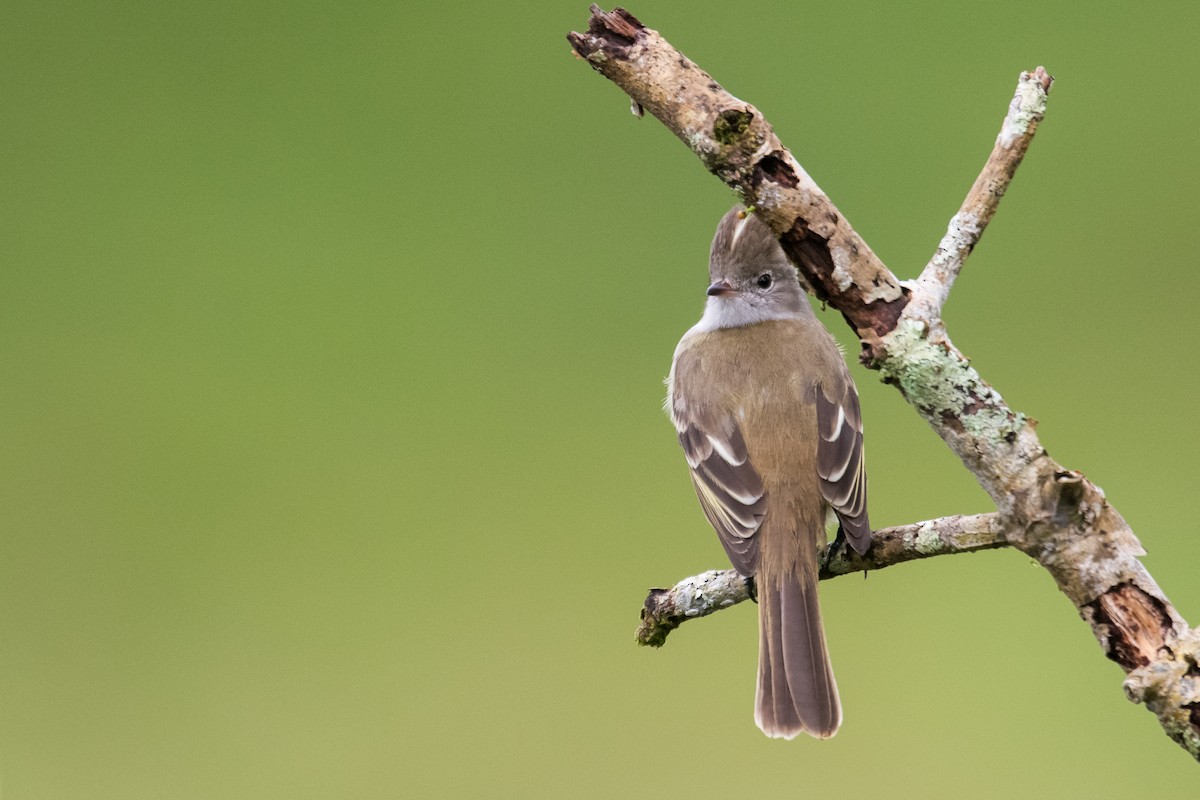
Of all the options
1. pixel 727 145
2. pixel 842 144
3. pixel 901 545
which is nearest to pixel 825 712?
pixel 901 545

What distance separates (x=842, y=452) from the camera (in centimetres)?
247

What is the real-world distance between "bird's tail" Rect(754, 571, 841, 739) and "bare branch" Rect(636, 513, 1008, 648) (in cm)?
8

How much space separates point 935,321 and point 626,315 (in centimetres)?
298

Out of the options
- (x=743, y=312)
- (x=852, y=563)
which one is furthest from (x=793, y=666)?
(x=743, y=312)

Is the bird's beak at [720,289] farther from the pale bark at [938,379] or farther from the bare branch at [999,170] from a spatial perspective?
the pale bark at [938,379]

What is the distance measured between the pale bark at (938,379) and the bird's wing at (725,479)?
0.93m

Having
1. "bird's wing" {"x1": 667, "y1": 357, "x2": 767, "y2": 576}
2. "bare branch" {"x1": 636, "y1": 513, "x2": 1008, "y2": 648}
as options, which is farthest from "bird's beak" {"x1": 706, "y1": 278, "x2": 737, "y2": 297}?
"bare branch" {"x1": 636, "y1": 513, "x2": 1008, "y2": 648}

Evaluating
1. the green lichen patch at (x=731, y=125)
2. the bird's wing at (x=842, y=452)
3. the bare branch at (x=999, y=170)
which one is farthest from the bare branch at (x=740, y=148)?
the bird's wing at (x=842, y=452)

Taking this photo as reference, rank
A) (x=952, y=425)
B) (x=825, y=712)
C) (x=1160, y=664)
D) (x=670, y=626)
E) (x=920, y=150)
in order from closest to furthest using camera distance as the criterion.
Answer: (x=1160, y=664) → (x=952, y=425) → (x=670, y=626) → (x=825, y=712) → (x=920, y=150)

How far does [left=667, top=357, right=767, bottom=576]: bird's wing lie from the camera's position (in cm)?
240

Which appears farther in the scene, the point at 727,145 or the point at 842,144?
the point at 842,144

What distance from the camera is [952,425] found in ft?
4.63

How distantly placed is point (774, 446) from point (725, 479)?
0.36 ft

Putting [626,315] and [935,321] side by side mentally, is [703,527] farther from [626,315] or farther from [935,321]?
[935,321]
